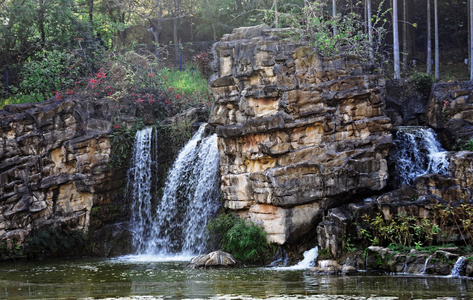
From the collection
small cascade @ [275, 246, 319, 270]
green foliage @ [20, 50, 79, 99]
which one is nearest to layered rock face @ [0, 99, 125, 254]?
green foliage @ [20, 50, 79, 99]

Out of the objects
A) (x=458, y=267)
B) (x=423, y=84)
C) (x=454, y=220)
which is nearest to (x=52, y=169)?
(x=454, y=220)

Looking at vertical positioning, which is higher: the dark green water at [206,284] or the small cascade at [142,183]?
the small cascade at [142,183]

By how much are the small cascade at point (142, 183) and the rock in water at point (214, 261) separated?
433 centimetres

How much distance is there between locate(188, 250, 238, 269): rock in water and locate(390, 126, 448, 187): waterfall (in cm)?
555

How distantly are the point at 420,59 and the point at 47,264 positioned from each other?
2445 centimetres

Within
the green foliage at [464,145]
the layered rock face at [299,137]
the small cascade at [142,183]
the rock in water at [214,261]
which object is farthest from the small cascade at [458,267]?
the small cascade at [142,183]

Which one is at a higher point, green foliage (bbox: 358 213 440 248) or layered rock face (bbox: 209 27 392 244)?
layered rock face (bbox: 209 27 392 244)

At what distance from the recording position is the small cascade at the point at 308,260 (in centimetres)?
1339

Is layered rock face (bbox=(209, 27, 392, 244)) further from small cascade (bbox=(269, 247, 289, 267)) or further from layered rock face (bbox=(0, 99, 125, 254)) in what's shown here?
layered rock face (bbox=(0, 99, 125, 254))

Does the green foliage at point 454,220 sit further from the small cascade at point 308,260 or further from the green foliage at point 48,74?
the green foliage at point 48,74

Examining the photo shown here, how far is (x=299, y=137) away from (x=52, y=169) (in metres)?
8.40

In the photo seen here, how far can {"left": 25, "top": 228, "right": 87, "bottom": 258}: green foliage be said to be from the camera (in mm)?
16953

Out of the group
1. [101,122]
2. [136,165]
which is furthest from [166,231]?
[101,122]

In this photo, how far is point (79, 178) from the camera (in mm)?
17625
